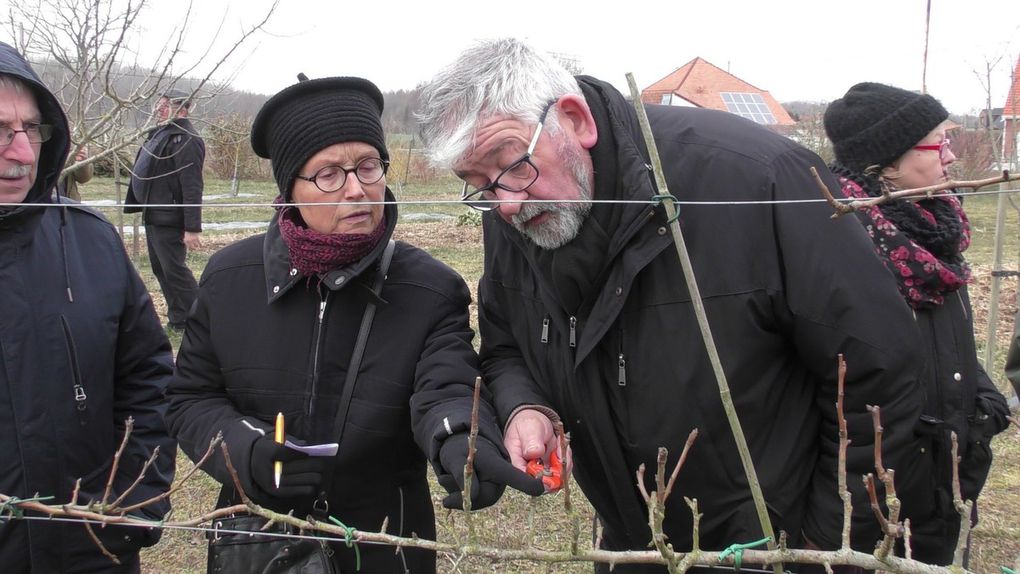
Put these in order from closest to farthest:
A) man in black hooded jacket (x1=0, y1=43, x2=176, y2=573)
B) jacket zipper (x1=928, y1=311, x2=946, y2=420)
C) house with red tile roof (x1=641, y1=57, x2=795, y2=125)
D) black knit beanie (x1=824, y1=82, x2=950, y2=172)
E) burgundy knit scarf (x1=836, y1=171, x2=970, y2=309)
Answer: man in black hooded jacket (x1=0, y1=43, x2=176, y2=573) → jacket zipper (x1=928, y1=311, x2=946, y2=420) → burgundy knit scarf (x1=836, y1=171, x2=970, y2=309) → black knit beanie (x1=824, y1=82, x2=950, y2=172) → house with red tile roof (x1=641, y1=57, x2=795, y2=125)

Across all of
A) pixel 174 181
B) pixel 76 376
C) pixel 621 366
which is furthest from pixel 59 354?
pixel 174 181

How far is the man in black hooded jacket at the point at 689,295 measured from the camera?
5.47ft

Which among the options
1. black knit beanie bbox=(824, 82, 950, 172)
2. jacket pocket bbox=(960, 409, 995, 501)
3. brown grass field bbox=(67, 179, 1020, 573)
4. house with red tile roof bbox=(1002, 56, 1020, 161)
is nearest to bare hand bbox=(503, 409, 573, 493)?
brown grass field bbox=(67, 179, 1020, 573)

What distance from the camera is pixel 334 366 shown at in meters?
1.93

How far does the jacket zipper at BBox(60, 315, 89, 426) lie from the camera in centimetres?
191

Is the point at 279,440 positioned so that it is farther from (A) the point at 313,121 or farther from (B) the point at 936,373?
(B) the point at 936,373

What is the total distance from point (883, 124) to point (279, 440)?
82.2 inches

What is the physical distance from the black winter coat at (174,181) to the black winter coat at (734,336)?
5.76m

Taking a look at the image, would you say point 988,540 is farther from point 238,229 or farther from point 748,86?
point 748,86

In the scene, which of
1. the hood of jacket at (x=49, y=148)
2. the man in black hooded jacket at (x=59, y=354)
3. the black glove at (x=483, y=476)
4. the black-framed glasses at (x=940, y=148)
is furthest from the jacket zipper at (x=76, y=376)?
the black-framed glasses at (x=940, y=148)

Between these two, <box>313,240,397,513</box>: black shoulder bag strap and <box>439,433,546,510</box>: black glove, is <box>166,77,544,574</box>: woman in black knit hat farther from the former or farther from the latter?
<box>439,433,546,510</box>: black glove

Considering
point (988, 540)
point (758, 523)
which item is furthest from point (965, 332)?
point (988, 540)

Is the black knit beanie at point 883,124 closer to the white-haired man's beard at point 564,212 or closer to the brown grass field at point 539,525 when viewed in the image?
the white-haired man's beard at point 564,212

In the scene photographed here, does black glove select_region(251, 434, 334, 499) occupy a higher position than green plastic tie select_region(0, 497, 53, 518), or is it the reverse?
black glove select_region(251, 434, 334, 499)
